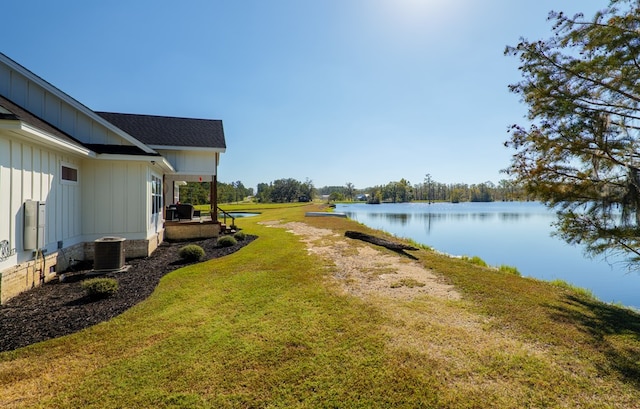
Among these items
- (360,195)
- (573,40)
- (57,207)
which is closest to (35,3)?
(57,207)

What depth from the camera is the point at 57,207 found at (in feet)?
21.8

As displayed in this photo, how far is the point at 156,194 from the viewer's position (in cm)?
1016

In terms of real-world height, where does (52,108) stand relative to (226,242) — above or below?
above

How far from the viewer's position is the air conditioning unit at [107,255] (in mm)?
6879

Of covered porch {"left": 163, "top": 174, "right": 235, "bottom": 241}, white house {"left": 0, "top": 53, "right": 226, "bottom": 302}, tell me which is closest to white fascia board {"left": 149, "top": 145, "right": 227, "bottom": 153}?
covered porch {"left": 163, "top": 174, "right": 235, "bottom": 241}

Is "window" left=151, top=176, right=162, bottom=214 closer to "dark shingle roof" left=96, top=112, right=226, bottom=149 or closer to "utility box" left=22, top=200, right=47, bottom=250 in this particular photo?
"dark shingle roof" left=96, top=112, right=226, bottom=149

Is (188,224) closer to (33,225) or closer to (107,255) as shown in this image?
(107,255)

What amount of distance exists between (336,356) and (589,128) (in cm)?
606

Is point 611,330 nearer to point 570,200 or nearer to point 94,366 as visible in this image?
point 570,200

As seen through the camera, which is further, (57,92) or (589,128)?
(57,92)

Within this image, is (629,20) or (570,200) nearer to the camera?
(629,20)

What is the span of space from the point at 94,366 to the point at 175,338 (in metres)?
0.83

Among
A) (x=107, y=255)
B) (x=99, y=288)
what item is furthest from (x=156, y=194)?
(x=99, y=288)

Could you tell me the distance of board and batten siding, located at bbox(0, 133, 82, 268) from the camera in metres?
5.04
